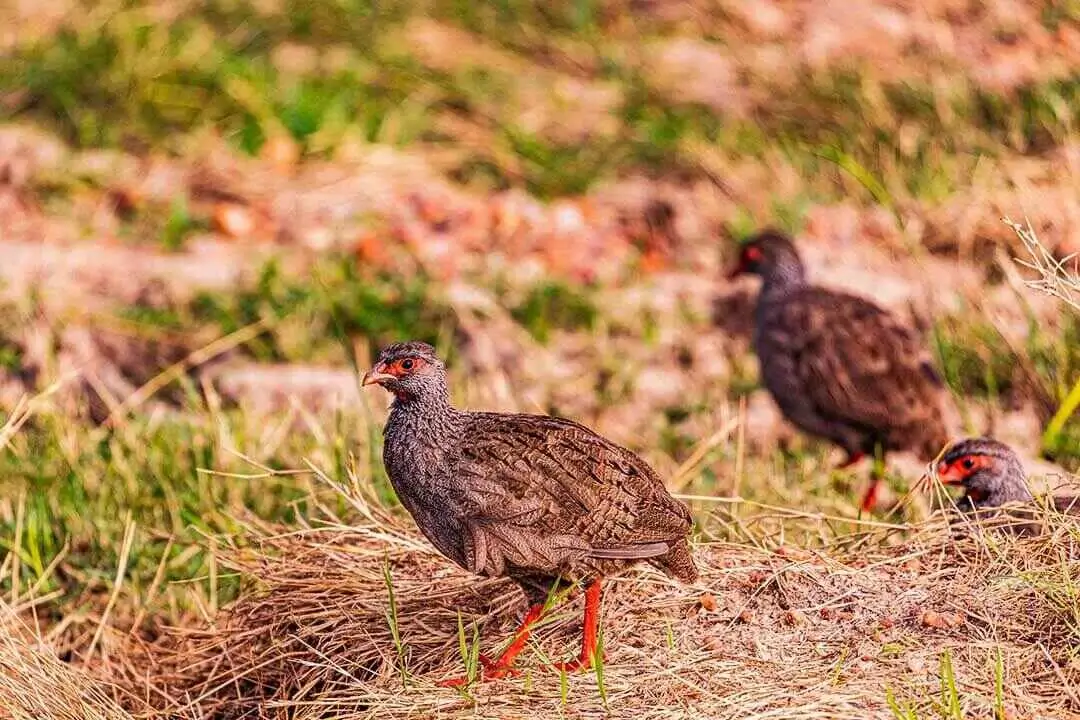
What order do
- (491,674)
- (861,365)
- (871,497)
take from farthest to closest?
(861,365)
(871,497)
(491,674)

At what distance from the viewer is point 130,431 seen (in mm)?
6547

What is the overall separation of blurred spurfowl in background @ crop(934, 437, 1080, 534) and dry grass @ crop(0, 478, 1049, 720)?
9.7 inches

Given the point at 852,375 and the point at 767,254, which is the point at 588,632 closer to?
the point at 852,375

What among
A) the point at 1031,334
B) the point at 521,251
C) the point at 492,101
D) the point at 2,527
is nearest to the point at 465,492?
the point at 2,527

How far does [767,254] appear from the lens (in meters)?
7.84

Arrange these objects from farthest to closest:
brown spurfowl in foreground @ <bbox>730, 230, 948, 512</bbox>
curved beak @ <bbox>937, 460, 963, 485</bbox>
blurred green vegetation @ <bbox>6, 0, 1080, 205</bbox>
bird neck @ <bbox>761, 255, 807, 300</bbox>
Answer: blurred green vegetation @ <bbox>6, 0, 1080, 205</bbox>
bird neck @ <bbox>761, 255, 807, 300</bbox>
brown spurfowl in foreground @ <bbox>730, 230, 948, 512</bbox>
curved beak @ <bbox>937, 460, 963, 485</bbox>

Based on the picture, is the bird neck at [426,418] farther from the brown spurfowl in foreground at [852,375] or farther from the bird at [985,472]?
the brown spurfowl in foreground at [852,375]

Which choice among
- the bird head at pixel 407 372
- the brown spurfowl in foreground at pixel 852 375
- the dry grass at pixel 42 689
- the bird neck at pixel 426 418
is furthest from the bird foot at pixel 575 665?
the brown spurfowl in foreground at pixel 852 375

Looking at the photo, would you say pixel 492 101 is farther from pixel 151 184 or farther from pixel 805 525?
pixel 805 525

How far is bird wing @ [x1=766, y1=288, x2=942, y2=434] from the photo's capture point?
6.81 m

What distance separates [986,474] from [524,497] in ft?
5.75

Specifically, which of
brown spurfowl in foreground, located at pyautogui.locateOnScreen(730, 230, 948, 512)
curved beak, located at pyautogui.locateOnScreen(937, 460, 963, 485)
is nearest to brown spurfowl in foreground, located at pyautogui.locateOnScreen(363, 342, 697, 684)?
curved beak, located at pyautogui.locateOnScreen(937, 460, 963, 485)

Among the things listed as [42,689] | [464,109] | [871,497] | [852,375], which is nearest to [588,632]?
[42,689]

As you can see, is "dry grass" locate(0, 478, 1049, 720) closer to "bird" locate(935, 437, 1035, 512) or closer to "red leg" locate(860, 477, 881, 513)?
"bird" locate(935, 437, 1035, 512)
